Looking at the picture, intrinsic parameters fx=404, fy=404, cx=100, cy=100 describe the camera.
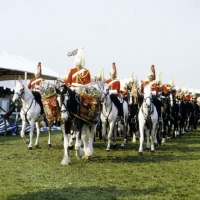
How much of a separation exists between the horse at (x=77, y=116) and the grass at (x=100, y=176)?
0.37 meters

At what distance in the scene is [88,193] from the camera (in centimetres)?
716

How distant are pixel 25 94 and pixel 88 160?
3780 mm

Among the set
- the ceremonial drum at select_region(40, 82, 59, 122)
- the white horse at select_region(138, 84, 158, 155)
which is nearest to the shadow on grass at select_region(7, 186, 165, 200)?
the ceremonial drum at select_region(40, 82, 59, 122)

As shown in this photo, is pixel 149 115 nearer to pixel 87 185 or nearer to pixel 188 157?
pixel 188 157

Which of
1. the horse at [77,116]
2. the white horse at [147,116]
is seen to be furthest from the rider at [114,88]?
the horse at [77,116]

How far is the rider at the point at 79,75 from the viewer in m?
11.4

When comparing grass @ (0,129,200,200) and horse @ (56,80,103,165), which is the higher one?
horse @ (56,80,103,165)

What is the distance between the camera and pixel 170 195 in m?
7.13

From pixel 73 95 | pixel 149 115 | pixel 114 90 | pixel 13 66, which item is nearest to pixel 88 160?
pixel 73 95

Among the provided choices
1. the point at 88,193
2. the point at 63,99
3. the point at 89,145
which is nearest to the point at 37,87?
the point at 89,145

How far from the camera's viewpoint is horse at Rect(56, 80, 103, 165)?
9992 mm

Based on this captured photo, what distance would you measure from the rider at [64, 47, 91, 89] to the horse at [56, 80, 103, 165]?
448mm

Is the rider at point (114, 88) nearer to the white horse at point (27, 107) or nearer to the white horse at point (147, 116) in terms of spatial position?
the white horse at point (147, 116)

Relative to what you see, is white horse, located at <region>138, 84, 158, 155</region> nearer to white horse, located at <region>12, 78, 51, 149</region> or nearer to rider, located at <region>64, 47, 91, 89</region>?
rider, located at <region>64, 47, 91, 89</region>
